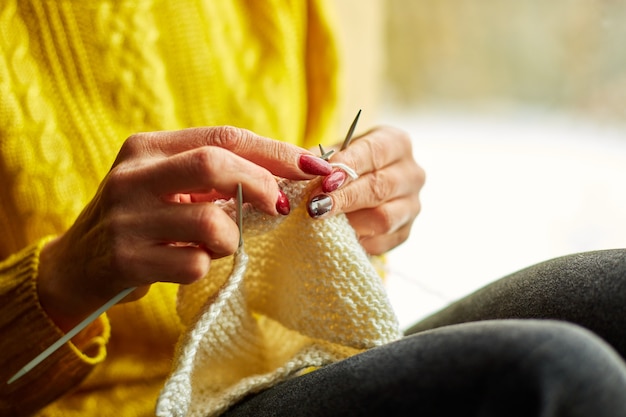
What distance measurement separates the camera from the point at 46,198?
2.41 ft

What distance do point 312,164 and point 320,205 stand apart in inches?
1.9

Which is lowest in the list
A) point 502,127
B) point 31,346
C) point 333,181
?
point 502,127

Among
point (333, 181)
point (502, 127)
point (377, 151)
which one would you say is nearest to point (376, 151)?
point (377, 151)

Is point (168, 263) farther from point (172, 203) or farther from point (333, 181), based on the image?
point (333, 181)

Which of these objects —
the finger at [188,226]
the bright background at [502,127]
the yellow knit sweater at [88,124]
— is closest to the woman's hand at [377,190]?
the finger at [188,226]

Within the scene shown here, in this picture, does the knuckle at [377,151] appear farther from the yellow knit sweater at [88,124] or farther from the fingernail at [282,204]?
the yellow knit sweater at [88,124]

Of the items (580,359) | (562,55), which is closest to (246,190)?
(580,359)

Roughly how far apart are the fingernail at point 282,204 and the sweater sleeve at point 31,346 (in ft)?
0.86

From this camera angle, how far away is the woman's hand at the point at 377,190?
611 mm

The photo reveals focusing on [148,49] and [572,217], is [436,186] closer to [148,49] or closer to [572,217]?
[572,217]

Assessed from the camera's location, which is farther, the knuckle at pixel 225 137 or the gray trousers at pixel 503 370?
the knuckle at pixel 225 137

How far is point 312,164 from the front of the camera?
571 mm

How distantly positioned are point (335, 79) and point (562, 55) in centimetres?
109

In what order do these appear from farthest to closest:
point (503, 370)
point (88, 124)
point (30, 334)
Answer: point (88, 124), point (30, 334), point (503, 370)
